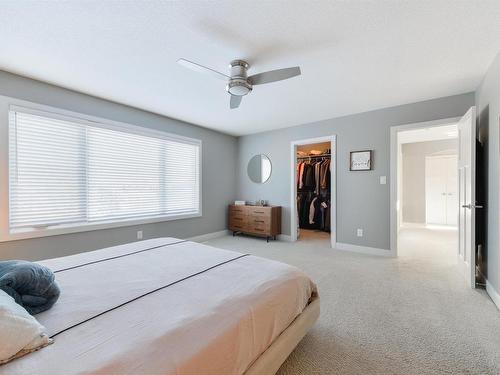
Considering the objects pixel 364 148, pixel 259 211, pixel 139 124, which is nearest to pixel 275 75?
pixel 364 148

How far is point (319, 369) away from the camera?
56.2 inches

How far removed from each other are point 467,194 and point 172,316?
3.29 m

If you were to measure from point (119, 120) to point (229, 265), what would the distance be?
301cm

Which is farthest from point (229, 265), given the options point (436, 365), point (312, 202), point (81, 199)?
point (312, 202)

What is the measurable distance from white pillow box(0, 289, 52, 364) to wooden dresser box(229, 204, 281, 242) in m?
3.96

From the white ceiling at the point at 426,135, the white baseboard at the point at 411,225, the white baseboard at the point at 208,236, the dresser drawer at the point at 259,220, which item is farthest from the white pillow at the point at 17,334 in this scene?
the white baseboard at the point at 411,225

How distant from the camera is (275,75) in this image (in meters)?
2.12

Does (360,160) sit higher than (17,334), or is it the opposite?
(360,160)

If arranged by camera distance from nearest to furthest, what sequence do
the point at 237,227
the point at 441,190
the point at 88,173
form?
the point at 88,173 < the point at 237,227 < the point at 441,190

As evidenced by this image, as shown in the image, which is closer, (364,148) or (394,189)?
(394,189)

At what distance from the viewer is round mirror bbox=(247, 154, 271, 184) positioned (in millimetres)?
5105

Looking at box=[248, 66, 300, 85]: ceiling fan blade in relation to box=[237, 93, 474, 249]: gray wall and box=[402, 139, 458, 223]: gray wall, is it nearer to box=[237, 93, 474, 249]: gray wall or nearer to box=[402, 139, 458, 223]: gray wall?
box=[237, 93, 474, 249]: gray wall

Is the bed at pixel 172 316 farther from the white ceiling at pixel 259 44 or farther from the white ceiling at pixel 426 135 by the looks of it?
the white ceiling at pixel 426 135

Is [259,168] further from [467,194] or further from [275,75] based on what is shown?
[467,194]
